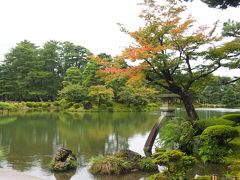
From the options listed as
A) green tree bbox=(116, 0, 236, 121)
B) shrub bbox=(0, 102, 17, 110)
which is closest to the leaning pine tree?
green tree bbox=(116, 0, 236, 121)

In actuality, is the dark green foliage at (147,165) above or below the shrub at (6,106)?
below

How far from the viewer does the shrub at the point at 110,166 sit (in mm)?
6785

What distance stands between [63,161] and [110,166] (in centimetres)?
125

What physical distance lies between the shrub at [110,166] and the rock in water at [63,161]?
55 centimetres

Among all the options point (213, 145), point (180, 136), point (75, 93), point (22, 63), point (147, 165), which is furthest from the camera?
point (22, 63)

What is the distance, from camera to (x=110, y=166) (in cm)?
682

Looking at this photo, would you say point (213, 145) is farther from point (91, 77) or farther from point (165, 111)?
point (91, 77)

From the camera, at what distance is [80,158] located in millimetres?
8539

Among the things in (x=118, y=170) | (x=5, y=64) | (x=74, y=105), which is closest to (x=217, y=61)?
(x=118, y=170)

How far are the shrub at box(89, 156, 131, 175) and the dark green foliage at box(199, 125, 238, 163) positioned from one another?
2.14 m

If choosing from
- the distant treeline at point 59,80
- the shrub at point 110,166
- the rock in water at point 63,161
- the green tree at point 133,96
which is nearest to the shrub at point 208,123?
the shrub at point 110,166

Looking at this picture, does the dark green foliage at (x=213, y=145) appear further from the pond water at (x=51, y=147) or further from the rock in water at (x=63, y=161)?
the rock in water at (x=63, y=161)

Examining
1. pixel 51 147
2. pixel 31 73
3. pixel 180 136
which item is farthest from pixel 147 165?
pixel 31 73

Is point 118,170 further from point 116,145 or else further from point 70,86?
point 70,86
